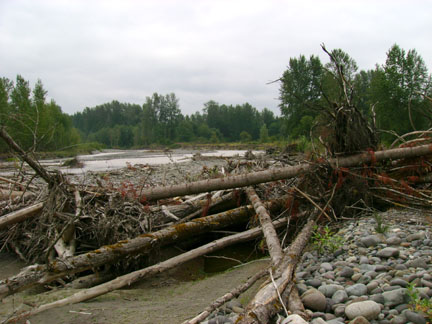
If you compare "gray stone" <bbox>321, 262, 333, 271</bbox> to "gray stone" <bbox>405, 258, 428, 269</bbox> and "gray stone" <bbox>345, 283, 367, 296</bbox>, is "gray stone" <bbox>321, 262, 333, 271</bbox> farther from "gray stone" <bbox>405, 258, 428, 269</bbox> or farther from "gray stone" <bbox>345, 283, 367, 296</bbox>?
"gray stone" <bbox>405, 258, 428, 269</bbox>

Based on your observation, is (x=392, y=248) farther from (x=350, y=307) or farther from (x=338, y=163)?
(x=338, y=163)

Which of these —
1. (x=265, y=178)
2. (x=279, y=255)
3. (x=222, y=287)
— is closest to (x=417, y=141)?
(x=265, y=178)

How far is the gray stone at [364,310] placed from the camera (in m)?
1.98

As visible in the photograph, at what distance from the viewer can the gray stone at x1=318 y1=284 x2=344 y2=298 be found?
2420 mm

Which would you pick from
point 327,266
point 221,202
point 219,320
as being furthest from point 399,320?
point 221,202

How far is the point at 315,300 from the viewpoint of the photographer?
7.48 feet

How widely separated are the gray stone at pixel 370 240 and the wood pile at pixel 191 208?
0.64 metres

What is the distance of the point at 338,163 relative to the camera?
488 centimetres

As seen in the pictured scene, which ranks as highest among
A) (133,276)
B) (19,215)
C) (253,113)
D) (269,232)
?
(253,113)

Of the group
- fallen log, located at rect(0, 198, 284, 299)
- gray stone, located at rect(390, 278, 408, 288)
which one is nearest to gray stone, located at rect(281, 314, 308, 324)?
gray stone, located at rect(390, 278, 408, 288)

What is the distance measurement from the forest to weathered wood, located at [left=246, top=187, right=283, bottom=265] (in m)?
1.65

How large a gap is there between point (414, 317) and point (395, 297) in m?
0.25

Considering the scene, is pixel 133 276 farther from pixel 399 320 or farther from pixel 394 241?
pixel 394 241

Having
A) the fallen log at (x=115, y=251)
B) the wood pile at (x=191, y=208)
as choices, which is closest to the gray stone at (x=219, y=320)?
the wood pile at (x=191, y=208)
